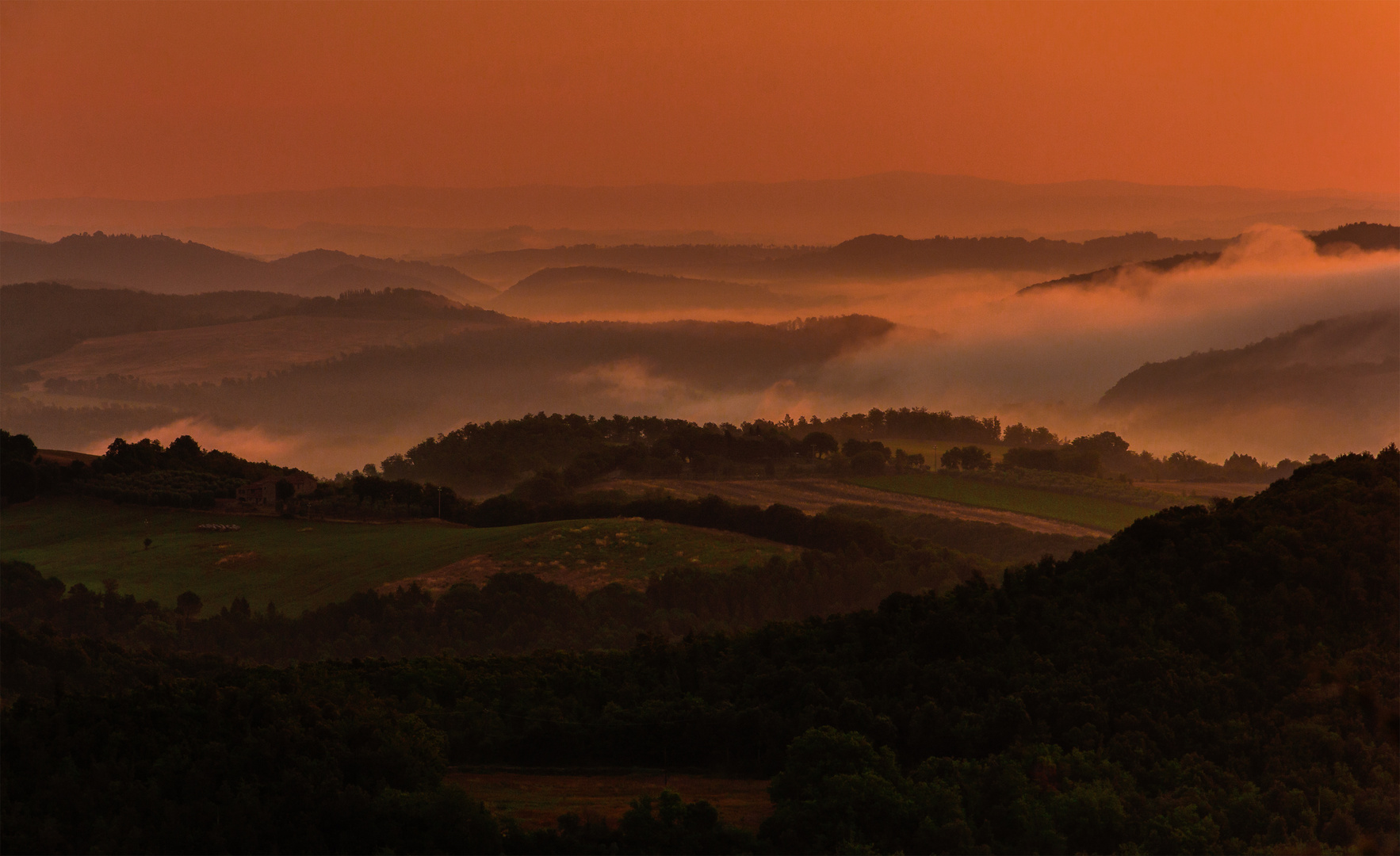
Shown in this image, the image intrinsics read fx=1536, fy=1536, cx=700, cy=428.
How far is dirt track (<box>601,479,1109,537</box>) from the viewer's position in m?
96.2

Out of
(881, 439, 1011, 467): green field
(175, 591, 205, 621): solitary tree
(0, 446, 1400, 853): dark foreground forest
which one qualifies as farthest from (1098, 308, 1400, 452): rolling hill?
(0, 446, 1400, 853): dark foreground forest

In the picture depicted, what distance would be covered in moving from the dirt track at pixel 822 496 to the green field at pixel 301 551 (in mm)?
13179

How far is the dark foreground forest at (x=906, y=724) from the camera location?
23000 millimetres

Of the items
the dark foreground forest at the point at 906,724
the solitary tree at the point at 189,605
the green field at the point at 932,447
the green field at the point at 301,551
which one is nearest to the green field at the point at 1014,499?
the green field at the point at 932,447

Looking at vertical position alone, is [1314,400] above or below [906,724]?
above

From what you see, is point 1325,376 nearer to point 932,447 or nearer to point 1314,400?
point 1314,400

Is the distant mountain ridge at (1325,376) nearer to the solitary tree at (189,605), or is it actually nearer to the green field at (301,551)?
the green field at (301,551)

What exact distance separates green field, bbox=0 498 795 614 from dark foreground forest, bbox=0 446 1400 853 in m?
40.9

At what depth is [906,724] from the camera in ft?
92.6

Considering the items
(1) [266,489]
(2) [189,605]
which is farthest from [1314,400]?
(2) [189,605]

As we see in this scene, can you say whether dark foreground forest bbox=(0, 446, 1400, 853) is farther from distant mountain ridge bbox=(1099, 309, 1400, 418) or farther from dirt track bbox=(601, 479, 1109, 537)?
distant mountain ridge bbox=(1099, 309, 1400, 418)

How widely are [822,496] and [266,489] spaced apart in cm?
3709

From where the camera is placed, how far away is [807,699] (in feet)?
97.7

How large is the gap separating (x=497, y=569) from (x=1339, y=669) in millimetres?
52890
